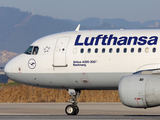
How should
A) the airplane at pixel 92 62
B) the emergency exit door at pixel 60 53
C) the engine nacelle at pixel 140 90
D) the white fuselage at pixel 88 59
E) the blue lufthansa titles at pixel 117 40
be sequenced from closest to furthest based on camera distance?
1. the engine nacelle at pixel 140 90
2. the airplane at pixel 92 62
3. the white fuselage at pixel 88 59
4. the blue lufthansa titles at pixel 117 40
5. the emergency exit door at pixel 60 53

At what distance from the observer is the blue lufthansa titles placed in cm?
2108

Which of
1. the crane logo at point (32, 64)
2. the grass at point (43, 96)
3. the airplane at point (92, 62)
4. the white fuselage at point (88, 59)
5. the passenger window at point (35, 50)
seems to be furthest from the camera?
the grass at point (43, 96)

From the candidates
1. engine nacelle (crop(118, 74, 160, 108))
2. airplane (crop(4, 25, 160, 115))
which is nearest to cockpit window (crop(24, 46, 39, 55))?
airplane (crop(4, 25, 160, 115))

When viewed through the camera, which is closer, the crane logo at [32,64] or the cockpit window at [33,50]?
the crane logo at [32,64]

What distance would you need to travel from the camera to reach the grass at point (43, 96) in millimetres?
34812

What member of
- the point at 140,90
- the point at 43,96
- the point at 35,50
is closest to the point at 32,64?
the point at 35,50

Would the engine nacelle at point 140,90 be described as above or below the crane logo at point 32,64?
below

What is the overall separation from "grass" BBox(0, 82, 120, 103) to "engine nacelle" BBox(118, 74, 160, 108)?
50.6 ft

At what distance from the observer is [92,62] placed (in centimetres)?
2153

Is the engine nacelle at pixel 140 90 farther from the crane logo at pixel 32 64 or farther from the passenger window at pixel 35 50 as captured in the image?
the passenger window at pixel 35 50

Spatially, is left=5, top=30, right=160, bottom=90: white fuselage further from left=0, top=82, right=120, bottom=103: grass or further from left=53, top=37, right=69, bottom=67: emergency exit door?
left=0, top=82, right=120, bottom=103: grass

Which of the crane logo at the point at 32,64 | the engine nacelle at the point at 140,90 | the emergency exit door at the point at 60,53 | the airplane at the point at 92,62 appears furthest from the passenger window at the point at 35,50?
the engine nacelle at the point at 140,90

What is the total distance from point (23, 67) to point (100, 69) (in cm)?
422

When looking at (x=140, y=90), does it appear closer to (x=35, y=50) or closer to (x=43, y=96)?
(x=35, y=50)
